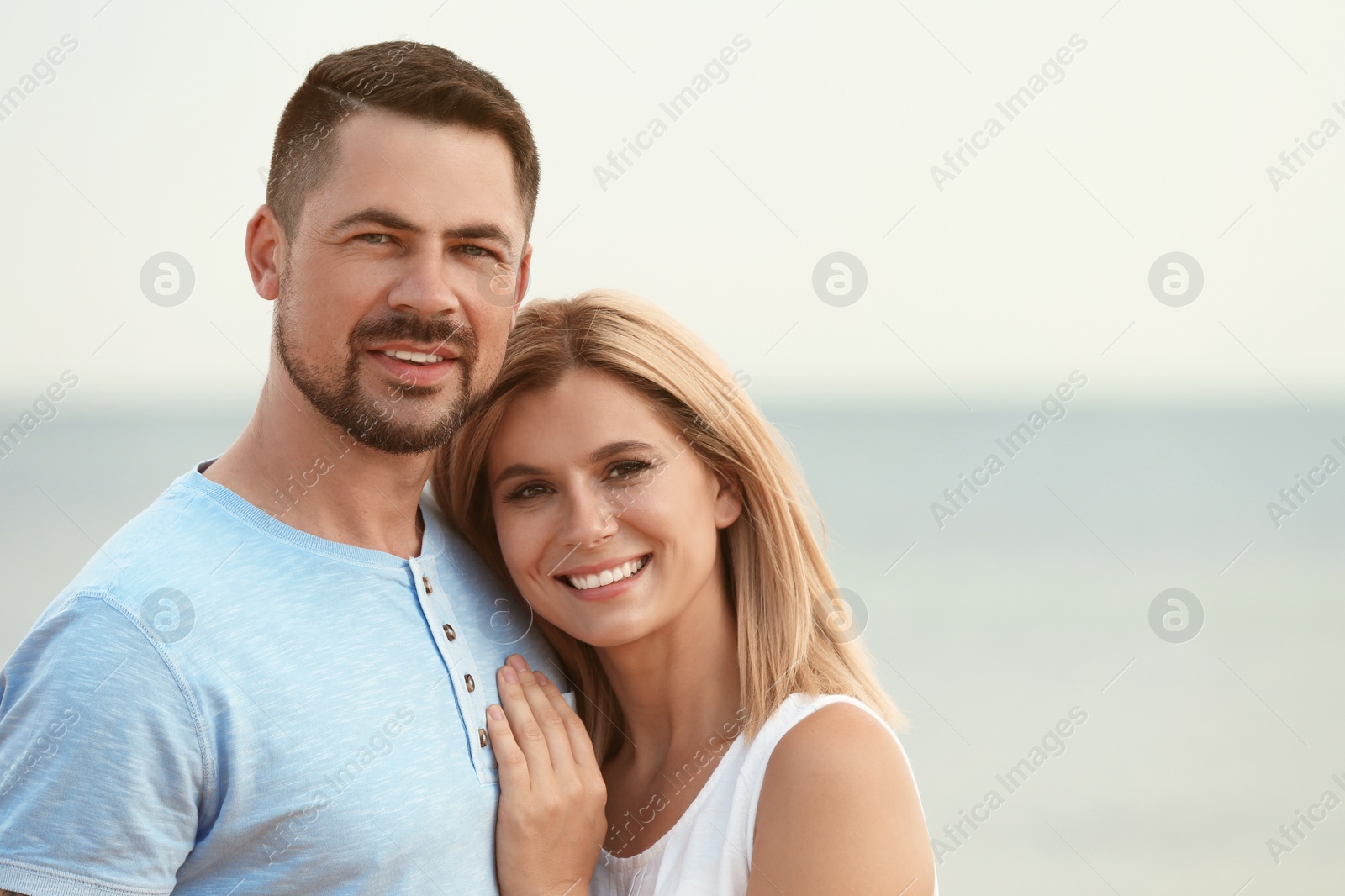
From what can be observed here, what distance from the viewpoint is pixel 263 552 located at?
202cm

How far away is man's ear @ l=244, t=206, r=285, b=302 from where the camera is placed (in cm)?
225

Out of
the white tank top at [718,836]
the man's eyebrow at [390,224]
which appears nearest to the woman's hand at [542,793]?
the white tank top at [718,836]

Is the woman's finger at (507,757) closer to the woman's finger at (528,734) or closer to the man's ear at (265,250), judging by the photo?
A: the woman's finger at (528,734)

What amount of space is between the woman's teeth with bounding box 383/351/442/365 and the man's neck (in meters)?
0.19

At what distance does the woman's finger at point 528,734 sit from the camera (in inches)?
85.7

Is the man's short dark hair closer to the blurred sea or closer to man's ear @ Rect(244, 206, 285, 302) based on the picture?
man's ear @ Rect(244, 206, 285, 302)

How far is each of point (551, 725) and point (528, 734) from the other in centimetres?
9

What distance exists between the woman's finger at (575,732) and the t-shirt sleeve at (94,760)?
77 cm

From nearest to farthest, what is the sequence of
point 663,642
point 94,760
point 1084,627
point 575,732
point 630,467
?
point 94,760 → point 575,732 → point 630,467 → point 663,642 → point 1084,627

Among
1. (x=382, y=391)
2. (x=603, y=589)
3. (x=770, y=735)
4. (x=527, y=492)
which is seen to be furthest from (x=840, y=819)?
(x=382, y=391)

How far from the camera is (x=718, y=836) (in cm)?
225

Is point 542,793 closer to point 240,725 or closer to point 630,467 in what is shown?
point 240,725

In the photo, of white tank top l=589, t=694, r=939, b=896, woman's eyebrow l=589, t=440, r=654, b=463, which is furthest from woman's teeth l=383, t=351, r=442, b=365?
white tank top l=589, t=694, r=939, b=896

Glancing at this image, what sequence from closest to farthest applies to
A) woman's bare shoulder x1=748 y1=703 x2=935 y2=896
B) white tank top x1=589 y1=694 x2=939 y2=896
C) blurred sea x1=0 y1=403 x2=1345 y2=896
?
woman's bare shoulder x1=748 y1=703 x2=935 y2=896, white tank top x1=589 y1=694 x2=939 y2=896, blurred sea x1=0 y1=403 x2=1345 y2=896
